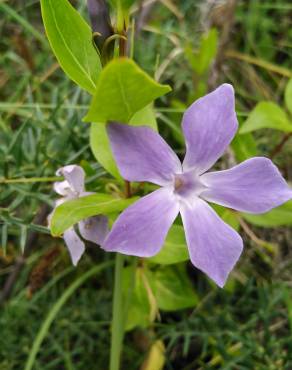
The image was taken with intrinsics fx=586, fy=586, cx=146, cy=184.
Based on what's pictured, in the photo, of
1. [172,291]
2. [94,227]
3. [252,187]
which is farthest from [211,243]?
[172,291]

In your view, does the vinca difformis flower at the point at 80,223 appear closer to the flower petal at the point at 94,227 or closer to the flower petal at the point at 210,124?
the flower petal at the point at 94,227

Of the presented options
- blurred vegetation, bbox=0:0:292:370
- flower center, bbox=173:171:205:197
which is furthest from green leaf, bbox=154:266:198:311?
flower center, bbox=173:171:205:197

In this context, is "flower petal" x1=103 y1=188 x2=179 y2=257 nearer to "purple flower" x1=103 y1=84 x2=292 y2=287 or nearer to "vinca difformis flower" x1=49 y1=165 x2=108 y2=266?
"purple flower" x1=103 y1=84 x2=292 y2=287

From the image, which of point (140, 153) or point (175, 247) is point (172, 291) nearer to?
point (175, 247)

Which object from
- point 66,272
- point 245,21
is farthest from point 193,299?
point 245,21

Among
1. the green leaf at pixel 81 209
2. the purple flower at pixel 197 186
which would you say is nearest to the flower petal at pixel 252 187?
the purple flower at pixel 197 186
